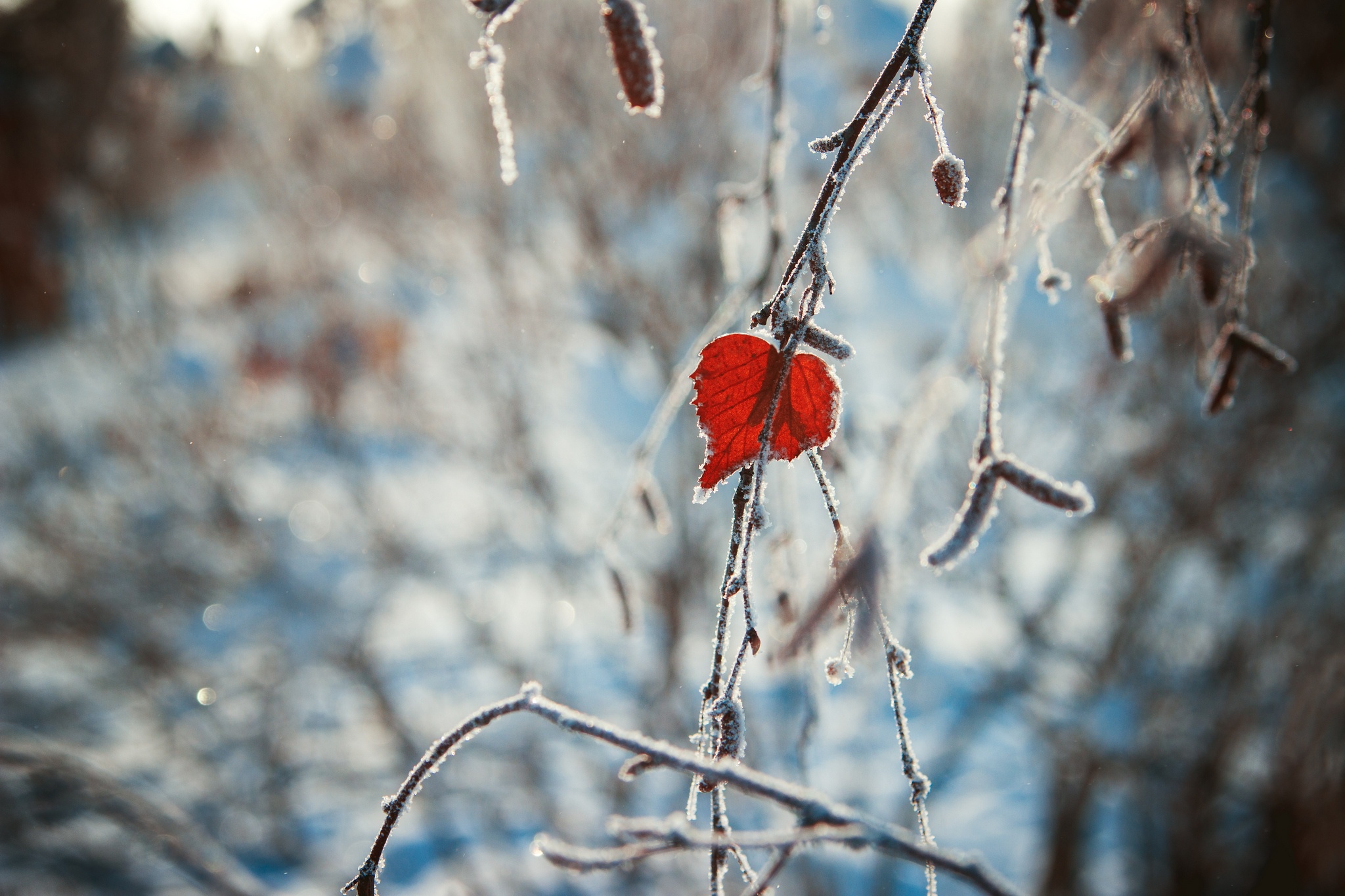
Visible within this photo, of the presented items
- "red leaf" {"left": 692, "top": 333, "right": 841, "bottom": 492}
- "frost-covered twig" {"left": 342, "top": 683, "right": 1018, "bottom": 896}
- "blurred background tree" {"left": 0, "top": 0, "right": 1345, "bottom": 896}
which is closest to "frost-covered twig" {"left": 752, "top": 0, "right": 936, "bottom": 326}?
"red leaf" {"left": 692, "top": 333, "right": 841, "bottom": 492}

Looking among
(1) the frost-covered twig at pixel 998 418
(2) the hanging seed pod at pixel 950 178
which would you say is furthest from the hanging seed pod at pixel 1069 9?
(2) the hanging seed pod at pixel 950 178

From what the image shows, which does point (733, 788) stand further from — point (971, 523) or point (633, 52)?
point (633, 52)

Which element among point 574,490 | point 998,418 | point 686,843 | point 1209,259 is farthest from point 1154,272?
point 574,490

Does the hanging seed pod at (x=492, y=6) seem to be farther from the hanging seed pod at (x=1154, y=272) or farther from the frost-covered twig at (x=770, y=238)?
the hanging seed pod at (x=1154, y=272)

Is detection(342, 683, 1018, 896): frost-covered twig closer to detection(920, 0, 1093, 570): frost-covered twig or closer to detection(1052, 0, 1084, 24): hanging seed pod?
detection(920, 0, 1093, 570): frost-covered twig

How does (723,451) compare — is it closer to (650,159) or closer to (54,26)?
(650,159)
